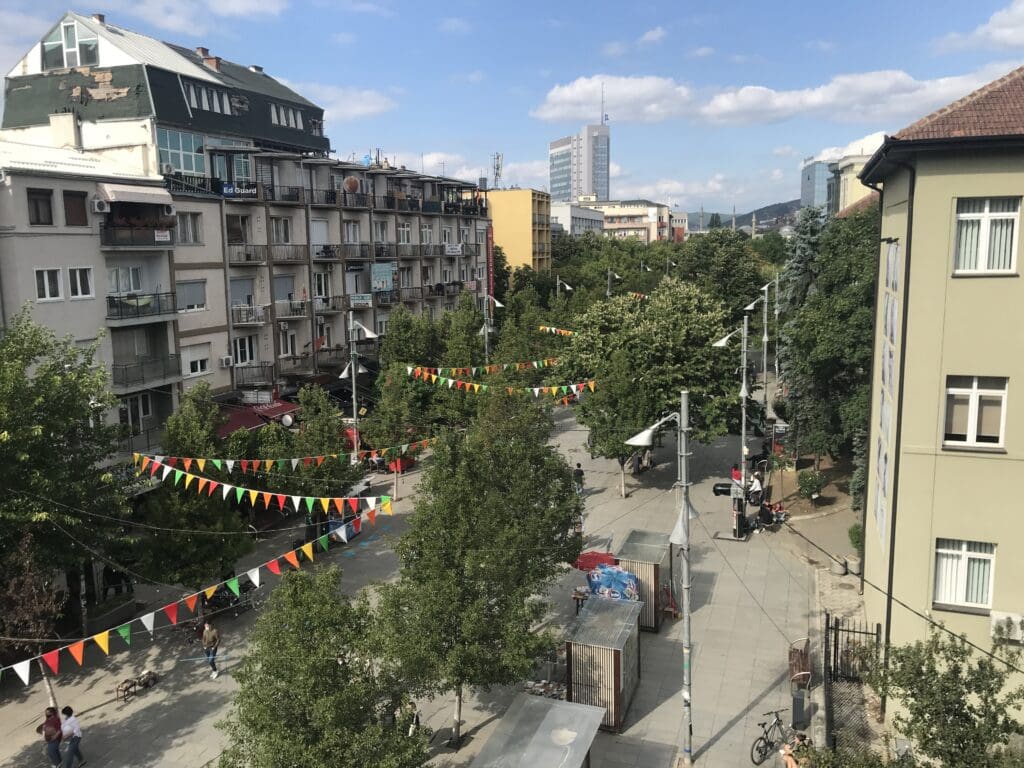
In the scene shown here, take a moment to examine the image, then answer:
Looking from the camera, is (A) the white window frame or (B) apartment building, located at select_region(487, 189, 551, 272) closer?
(A) the white window frame

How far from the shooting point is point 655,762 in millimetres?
14984

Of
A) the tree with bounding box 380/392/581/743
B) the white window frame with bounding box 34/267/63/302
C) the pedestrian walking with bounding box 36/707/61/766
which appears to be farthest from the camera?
the white window frame with bounding box 34/267/63/302

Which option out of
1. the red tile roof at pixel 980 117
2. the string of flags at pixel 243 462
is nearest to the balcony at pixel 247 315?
the string of flags at pixel 243 462

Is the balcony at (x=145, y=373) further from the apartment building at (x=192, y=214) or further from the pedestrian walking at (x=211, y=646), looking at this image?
the pedestrian walking at (x=211, y=646)

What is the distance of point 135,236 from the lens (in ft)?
95.2

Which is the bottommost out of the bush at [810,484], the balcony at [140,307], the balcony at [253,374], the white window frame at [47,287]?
the bush at [810,484]

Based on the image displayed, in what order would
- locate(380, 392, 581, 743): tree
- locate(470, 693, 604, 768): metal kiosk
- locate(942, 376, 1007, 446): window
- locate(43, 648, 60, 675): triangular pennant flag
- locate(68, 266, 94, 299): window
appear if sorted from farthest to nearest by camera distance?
locate(68, 266, 94, 299): window → locate(43, 648, 60, 675): triangular pennant flag → locate(380, 392, 581, 743): tree → locate(942, 376, 1007, 446): window → locate(470, 693, 604, 768): metal kiosk

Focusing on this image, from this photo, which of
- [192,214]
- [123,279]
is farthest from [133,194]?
[192,214]

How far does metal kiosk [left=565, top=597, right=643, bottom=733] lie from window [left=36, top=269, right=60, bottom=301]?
19848 millimetres

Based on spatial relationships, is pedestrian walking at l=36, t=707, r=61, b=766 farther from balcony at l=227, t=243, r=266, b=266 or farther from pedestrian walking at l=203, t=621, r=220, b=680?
balcony at l=227, t=243, r=266, b=266

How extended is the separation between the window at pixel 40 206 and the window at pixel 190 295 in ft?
19.5

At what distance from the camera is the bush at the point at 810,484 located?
2889 cm

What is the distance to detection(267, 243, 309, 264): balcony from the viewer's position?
37.6m

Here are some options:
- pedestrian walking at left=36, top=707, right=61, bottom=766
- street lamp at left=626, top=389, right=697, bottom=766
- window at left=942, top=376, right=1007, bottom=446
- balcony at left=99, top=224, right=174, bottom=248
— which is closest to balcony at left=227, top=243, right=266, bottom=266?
balcony at left=99, top=224, right=174, bottom=248
